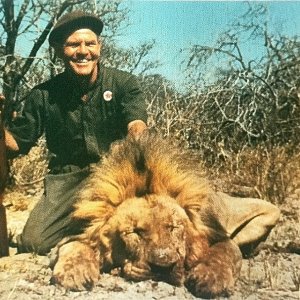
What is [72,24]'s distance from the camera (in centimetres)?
211

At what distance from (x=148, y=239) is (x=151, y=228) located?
0.03 meters

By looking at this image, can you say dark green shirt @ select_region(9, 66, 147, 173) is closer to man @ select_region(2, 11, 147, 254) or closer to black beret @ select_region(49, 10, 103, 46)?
man @ select_region(2, 11, 147, 254)

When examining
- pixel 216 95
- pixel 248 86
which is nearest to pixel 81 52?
pixel 216 95

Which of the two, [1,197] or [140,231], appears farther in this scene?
[1,197]

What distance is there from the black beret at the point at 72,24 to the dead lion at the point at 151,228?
17.7 inches

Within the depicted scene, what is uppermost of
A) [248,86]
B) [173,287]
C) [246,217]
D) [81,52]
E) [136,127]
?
[81,52]

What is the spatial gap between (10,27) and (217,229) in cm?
98

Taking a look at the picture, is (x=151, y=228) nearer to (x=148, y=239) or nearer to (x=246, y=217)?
(x=148, y=239)

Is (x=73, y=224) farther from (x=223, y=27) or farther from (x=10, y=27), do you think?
(x=223, y=27)

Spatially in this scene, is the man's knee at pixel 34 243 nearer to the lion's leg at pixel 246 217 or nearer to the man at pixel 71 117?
the man at pixel 71 117

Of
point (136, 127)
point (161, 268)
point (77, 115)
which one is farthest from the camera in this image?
point (77, 115)

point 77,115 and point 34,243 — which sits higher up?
point 77,115

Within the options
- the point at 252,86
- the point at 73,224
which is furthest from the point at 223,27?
the point at 73,224

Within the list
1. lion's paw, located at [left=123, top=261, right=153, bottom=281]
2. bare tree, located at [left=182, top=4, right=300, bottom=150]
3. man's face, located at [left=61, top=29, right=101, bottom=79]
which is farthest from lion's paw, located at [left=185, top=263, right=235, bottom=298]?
man's face, located at [left=61, top=29, right=101, bottom=79]
